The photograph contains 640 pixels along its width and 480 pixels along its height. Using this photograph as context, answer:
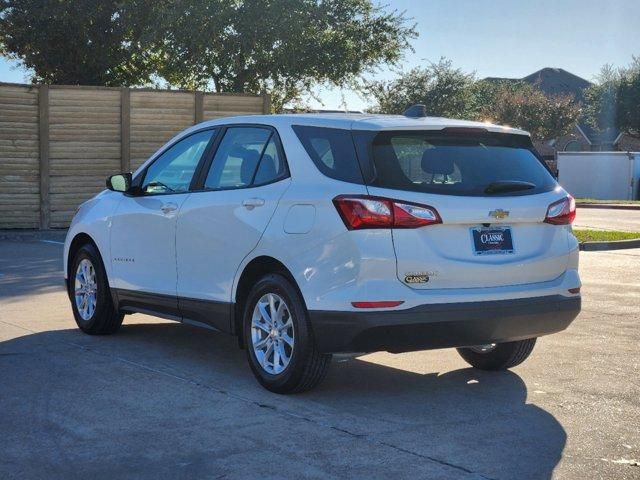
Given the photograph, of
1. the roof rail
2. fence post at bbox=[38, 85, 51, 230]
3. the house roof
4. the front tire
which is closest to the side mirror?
the front tire

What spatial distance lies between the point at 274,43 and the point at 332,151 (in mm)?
23207

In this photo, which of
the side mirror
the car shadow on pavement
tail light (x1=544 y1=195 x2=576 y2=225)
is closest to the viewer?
the car shadow on pavement

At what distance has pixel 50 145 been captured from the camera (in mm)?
20312

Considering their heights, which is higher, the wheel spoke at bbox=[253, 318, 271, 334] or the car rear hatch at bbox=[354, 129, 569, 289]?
the car rear hatch at bbox=[354, 129, 569, 289]

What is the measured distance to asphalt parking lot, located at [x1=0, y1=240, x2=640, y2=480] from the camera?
5.08 meters

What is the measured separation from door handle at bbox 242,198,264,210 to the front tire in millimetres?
482

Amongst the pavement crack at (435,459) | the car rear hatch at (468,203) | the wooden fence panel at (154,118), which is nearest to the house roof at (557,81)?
the wooden fence panel at (154,118)

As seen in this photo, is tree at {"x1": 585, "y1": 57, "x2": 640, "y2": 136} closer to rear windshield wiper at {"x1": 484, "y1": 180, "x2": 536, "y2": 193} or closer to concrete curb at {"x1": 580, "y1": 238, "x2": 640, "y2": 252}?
concrete curb at {"x1": 580, "y1": 238, "x2": 640, "y2": 252}

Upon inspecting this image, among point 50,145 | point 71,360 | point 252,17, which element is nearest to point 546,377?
point 71,360

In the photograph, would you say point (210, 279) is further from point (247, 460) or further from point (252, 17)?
point (252, 17)

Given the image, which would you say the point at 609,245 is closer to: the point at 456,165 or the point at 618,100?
the point at 456,165

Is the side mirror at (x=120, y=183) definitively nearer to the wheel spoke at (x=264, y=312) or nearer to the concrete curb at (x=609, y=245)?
the wheel spoke at (x=264, y=312)

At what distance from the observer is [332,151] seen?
21.1 ft

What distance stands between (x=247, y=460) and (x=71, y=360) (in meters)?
2.85
